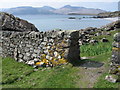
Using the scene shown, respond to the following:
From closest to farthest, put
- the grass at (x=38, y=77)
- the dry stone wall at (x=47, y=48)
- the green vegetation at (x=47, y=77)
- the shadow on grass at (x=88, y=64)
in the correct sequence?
Answer: the green vegetation at (x=47, y=77), the grass at (x=38, y=77), the shadow on grass at (x=88, y=64), the dry stone wall at (x=47, y=48)

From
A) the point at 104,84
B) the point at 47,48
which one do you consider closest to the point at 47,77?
the point at 104,84

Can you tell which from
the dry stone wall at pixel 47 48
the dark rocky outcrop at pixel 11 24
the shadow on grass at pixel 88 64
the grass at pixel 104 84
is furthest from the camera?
the dark rocky outcrop at pixel 11 24

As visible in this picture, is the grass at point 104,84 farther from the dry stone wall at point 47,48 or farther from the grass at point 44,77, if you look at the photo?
the dry stone wall at point 47,48

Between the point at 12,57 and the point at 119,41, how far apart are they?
34.1 feet

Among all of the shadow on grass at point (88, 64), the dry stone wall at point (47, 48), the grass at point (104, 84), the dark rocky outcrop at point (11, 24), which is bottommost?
the grass at point (104, 84)

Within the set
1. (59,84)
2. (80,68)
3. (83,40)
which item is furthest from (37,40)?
(83,40)

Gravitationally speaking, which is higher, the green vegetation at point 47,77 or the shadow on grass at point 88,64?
the shadow on grass at point 88,64

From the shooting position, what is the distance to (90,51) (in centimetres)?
2423

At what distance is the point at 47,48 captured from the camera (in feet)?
63.0

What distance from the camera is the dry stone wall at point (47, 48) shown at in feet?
61.1

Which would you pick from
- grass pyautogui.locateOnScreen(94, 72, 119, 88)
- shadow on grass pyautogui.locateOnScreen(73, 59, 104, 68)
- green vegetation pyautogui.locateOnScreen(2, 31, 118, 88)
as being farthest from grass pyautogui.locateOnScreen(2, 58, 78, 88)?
grass pyautogui.locateOnScreen(94, 72, 119, 88)

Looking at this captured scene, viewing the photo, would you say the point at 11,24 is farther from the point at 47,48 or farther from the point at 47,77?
the point at 47,77

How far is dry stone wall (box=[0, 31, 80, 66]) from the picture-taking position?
18.6 m

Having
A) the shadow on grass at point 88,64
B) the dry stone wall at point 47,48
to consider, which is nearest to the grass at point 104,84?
the shadow on grass at point 88,64
